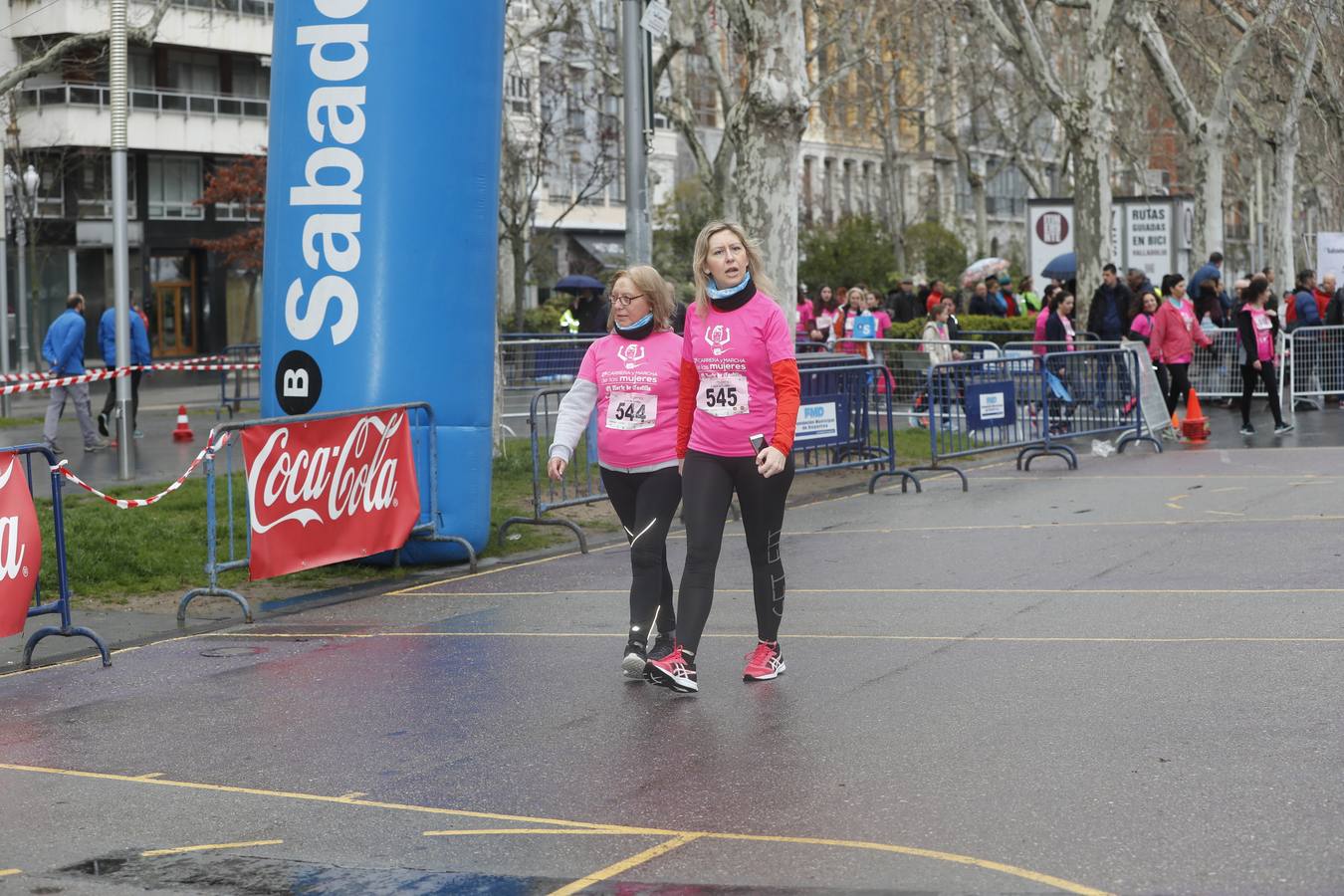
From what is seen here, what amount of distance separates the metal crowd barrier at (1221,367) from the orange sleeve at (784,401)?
775 inches

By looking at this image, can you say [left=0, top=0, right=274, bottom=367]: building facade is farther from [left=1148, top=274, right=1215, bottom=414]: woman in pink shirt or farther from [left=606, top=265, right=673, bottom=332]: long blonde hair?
[left=606, top=265, right=673, bottom=332]: long blonde hair

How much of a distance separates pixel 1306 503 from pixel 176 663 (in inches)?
351

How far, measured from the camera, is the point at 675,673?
8102 millimetres

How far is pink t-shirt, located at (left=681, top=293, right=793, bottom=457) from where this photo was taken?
803cm

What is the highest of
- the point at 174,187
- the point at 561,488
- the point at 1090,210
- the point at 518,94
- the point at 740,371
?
the point at 518,94

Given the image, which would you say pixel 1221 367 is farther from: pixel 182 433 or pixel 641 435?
pixel 641 435

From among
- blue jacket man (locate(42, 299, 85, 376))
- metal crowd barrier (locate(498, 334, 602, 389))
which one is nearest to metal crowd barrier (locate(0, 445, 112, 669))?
blue jacket man (locate(42, 299, 85, 376))

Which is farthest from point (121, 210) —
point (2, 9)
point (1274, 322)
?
point (2, 9)

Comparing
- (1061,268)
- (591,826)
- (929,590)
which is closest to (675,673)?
(591,826)

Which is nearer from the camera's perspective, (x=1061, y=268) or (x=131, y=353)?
(x=131, y=353)

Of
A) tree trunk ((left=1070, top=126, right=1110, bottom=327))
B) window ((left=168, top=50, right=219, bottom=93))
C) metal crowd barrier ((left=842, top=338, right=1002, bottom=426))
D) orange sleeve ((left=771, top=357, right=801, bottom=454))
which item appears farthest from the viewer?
window ((left=168, top=50, right=219, bottom=93))

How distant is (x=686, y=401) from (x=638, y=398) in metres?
0.43

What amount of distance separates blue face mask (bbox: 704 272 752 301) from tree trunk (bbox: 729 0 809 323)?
425 inches

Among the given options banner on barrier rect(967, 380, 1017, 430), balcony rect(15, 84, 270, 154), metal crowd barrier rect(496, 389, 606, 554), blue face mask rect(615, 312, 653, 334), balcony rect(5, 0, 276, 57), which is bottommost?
metal crowd barrier rect(496, 389, 606, 554)
